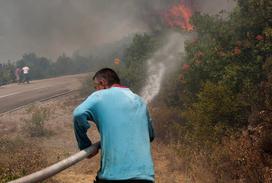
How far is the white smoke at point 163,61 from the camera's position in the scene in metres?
18.7

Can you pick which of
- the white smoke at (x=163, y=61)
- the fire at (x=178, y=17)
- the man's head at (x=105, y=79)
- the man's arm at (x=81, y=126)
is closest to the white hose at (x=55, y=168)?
the man's arm at (x=81, y=126)

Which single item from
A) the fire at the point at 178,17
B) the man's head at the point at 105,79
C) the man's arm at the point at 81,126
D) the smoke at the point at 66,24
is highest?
the smoke at the point at 66,24

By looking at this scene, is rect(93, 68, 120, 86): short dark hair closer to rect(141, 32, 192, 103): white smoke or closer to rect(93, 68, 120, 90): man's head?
rect(93, 68, 120, 90): man's head

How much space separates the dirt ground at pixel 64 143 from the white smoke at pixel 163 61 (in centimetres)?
364

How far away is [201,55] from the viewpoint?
45.5ft

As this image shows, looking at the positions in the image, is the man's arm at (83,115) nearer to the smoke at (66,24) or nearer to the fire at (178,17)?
the fire at (178,17)

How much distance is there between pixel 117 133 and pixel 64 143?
10.0m

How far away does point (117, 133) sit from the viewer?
338cm

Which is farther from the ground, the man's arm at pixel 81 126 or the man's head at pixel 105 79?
the man's head at pixel 105 79

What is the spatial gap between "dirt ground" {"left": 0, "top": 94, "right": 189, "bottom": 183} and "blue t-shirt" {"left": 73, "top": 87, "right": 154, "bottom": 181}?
5.30 m

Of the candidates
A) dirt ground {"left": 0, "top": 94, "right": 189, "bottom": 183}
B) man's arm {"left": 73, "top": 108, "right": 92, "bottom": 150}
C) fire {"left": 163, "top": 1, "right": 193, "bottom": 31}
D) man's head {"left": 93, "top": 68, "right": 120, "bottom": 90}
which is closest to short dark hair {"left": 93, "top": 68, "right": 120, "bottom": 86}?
man's head {"left": 93, "top": 68, "right": 120, "bottom": 90}

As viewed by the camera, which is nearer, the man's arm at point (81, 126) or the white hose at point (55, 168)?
the white hose at point (55, 168)

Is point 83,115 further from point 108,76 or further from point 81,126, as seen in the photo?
point 108,76

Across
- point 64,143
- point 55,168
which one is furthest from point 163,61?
point 55,168
